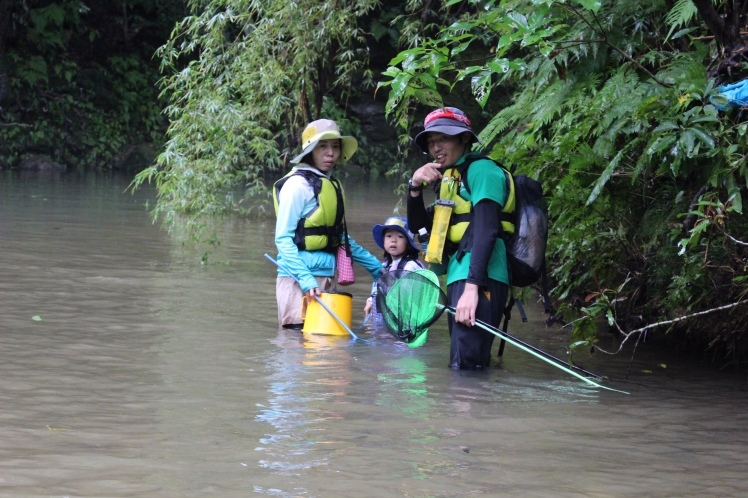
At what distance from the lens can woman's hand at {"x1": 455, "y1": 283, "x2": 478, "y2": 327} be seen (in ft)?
19.9

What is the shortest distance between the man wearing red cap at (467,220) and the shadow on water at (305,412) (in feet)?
1.30

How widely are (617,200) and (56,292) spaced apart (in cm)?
484

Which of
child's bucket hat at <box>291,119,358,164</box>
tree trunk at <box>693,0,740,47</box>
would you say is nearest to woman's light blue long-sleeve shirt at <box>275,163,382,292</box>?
child's bucket hat at <box>291,119,358,164</box>

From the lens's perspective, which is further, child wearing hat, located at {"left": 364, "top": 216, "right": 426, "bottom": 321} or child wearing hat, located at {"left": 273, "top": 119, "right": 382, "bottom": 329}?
child wearing hat, located at {"left": 364, "top": 216, "right": 426, "bottom": 321}

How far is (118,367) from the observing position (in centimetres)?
634

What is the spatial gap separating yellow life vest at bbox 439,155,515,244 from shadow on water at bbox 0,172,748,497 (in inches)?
36.1

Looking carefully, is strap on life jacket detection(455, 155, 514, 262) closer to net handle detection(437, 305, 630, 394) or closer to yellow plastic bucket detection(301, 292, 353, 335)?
net handle detection(437, 305, 630, 394)

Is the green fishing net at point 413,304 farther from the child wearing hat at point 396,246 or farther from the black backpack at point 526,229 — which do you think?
the child wearing hat at point 396,246

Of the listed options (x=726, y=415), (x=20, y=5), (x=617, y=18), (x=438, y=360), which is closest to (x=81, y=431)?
(x=438, y=360)

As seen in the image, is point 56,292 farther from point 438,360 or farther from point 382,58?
point 382,58

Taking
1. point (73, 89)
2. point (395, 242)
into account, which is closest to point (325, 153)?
point (395, 242)

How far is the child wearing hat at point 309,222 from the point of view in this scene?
24.5ft

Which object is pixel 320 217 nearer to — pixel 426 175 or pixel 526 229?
pixel 426 175

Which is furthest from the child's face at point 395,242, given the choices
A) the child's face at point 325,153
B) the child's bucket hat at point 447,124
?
the child's bucket hat at point 447,124
